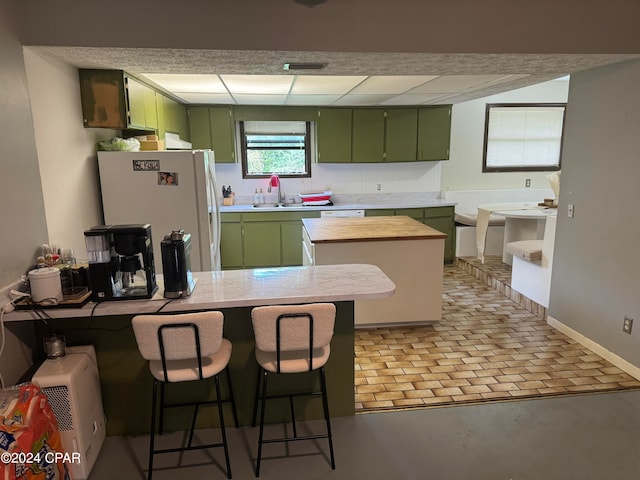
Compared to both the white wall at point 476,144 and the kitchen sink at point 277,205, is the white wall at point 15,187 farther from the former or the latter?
the white wall at point 476,144

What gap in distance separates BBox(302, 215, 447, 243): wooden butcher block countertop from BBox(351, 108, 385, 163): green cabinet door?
5.25ft

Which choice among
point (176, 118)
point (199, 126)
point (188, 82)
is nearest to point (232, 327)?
point (188, 82)

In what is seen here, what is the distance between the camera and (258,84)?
13.0ft

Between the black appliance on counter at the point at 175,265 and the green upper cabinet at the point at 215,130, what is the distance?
362 cm

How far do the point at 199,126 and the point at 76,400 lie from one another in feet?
13.6

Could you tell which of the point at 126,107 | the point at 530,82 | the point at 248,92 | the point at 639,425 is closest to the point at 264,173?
the point at 248,92

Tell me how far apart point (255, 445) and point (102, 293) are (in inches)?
44.8

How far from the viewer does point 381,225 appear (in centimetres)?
407

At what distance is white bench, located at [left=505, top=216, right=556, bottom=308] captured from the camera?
3971mm

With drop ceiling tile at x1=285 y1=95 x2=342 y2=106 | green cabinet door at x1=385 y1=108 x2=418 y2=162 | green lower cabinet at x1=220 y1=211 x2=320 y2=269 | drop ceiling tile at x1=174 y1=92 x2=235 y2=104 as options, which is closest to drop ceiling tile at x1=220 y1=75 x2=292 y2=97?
drop ceiling tile at x1=174 y1=92 x2=235 y2=104

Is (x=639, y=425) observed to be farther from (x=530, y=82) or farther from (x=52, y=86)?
(x=52, y=86)

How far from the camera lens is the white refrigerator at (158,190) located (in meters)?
3.19

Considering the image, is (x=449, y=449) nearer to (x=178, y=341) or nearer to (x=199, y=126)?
(x=178, y=341)

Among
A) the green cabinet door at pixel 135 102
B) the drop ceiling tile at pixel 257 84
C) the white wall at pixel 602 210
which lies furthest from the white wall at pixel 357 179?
the white wall at pixel 602 210
